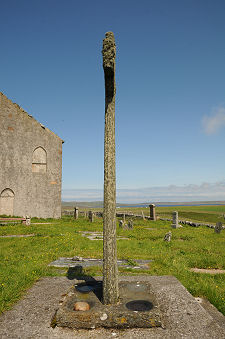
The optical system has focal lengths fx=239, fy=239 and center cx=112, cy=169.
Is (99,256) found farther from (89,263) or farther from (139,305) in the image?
(139,305)

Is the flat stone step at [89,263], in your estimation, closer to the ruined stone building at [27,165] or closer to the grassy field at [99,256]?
the grassy field at [99,256]

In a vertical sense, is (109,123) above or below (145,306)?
above

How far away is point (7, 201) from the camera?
22438mm

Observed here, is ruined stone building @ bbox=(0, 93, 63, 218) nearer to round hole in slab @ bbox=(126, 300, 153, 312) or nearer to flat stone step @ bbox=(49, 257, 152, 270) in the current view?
flat stone step @ bbox=(49, 257, 152, 270)

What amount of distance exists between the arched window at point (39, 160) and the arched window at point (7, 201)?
3.18 metres

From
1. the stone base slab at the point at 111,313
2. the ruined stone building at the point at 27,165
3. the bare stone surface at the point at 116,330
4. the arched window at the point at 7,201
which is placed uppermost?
the ruined stone building at the point at 27,165

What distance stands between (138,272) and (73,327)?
3429 mm

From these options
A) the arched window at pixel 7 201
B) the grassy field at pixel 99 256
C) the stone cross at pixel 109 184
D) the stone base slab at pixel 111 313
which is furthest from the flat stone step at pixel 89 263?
the arched window at pixel 7 201

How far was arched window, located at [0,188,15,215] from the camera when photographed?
22.3 m

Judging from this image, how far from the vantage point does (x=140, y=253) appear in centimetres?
931

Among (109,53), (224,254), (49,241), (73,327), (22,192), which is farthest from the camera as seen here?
(22,192)

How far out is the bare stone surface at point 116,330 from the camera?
10.8 ft

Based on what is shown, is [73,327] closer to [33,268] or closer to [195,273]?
[33,268]

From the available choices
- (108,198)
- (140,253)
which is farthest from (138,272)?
(108,198)
